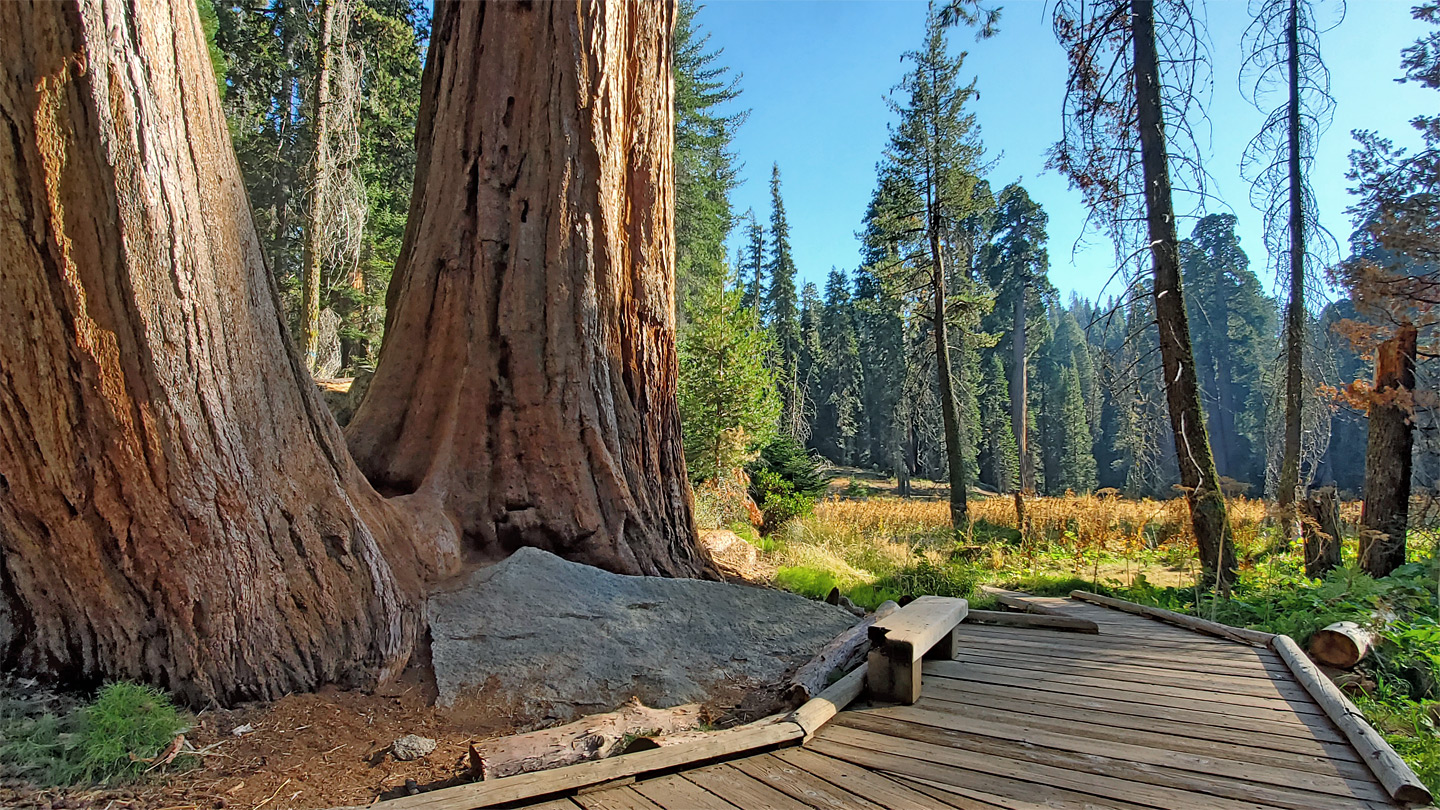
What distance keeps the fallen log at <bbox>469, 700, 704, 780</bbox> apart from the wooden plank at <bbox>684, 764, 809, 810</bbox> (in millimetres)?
449

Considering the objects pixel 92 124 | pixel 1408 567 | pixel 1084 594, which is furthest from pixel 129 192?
pixel 1408 567

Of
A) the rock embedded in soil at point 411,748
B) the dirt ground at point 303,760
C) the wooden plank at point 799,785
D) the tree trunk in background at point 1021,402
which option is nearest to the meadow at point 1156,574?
the wooden plank at point 799,785

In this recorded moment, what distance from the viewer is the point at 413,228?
19.0 feet

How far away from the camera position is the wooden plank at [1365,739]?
2.51 metres

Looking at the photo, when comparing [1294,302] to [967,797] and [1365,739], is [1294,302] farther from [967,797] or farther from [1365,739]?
[967,797]

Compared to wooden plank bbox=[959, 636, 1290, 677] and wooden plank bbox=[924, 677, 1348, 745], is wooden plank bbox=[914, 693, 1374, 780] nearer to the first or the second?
wooden plank bbox=[924, 677, 1348, 745]

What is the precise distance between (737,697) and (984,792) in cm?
172

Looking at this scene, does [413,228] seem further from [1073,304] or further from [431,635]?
[1073,304]

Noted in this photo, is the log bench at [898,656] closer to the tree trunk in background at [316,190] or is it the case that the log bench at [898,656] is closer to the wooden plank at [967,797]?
the wooden plank at [967,797]

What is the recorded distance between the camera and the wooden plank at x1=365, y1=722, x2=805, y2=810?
2.25 m

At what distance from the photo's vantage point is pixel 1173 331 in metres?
8.44

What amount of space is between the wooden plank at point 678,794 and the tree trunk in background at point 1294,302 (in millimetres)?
12493

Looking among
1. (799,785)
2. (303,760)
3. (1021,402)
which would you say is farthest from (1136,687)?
(1021,402)

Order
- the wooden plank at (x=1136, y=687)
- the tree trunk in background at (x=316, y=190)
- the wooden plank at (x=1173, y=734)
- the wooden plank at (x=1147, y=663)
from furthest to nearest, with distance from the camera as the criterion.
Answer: the tree trunk in background at (x=316, y=190)
the wooden plank at (x=1147, y=663)
the wooden plank at (x=1136, y=687)
the wooden plank at (x=1173, y=734)
